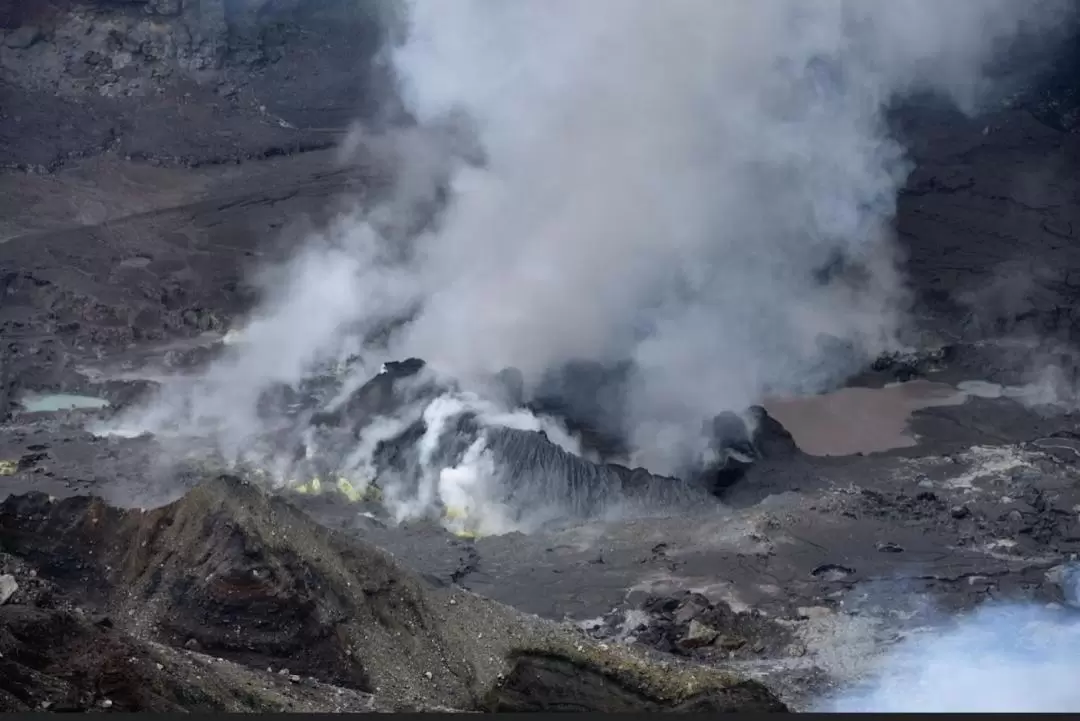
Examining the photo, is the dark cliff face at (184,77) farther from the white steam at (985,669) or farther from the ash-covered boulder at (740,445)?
the white steam at (985,669)

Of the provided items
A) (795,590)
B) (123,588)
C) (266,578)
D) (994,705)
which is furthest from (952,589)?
(123,588)

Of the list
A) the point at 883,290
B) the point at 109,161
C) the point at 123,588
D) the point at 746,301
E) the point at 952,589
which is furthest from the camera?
the point at 109,161

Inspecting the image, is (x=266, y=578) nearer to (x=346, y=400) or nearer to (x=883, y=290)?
(x=346, y=400)

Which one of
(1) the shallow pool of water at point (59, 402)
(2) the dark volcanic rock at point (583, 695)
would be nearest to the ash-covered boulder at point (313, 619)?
(2) the dark volcanic rock at point (583, 695)

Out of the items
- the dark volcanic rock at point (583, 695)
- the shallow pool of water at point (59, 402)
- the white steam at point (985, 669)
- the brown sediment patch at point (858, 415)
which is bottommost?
the dark volcanic rock at point (583, 695)

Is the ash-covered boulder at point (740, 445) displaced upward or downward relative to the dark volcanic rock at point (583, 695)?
upward

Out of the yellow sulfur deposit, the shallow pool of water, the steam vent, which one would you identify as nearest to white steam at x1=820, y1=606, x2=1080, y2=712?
the steam vent

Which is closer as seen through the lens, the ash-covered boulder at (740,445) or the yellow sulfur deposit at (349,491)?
the yellow sulfur deposit at (349,491)
